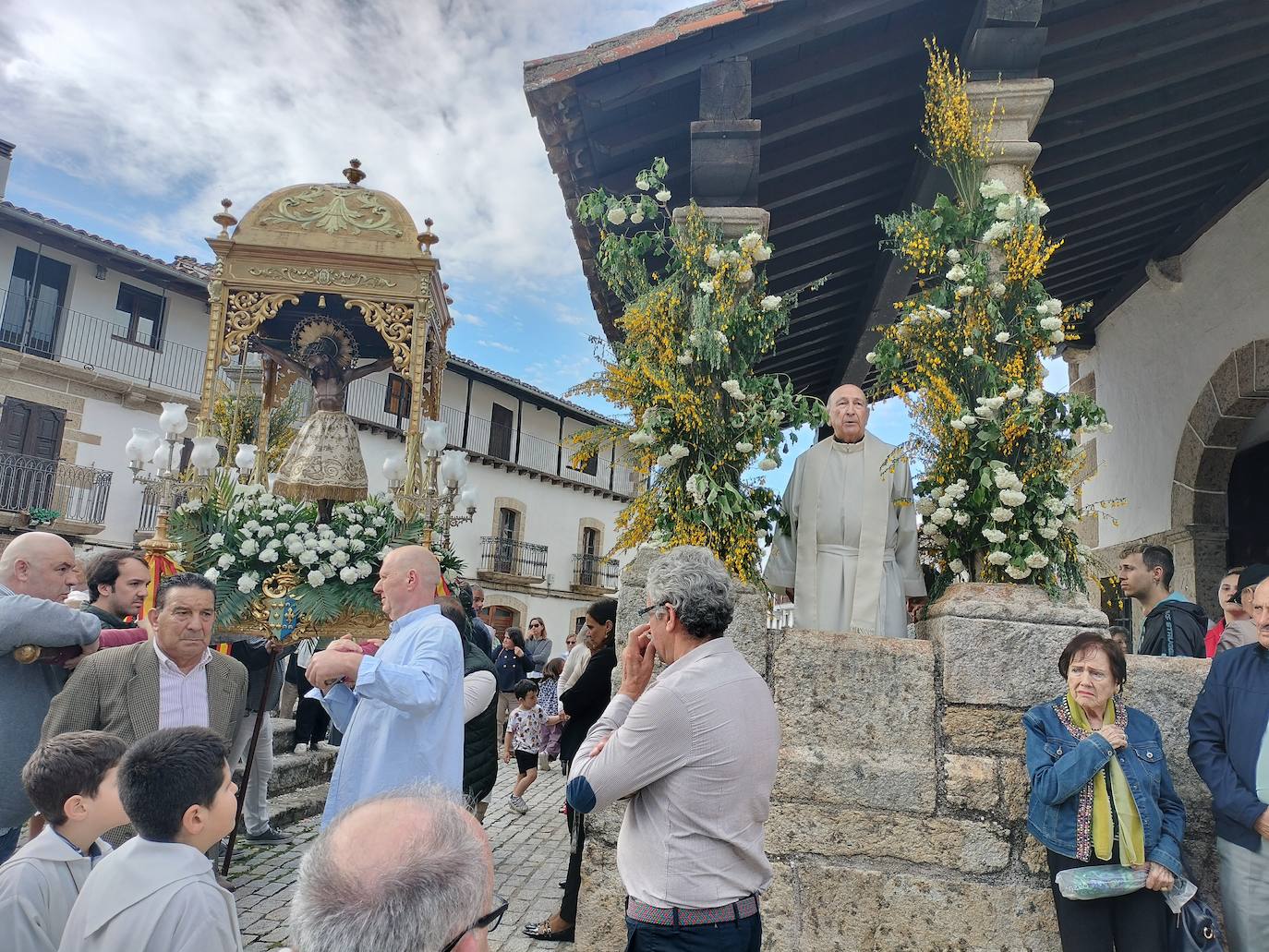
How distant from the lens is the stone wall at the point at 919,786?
11.9 ft

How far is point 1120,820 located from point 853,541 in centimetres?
163

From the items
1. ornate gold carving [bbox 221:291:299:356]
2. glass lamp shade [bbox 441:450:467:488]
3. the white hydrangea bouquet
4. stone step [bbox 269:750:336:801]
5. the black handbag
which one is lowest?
stone step [bbox 269:750:336:801]

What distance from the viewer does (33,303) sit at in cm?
1666

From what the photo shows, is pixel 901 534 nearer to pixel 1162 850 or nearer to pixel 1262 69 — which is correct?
pixel 1162 850

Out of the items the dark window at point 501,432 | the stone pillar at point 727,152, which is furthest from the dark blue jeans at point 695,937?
the dark window at point 501,432

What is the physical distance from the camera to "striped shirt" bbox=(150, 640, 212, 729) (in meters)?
3.42

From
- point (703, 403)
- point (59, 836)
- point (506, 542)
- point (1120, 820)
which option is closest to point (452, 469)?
point (703, 403)

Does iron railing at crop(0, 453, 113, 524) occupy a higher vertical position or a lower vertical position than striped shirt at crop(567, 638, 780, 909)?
higher

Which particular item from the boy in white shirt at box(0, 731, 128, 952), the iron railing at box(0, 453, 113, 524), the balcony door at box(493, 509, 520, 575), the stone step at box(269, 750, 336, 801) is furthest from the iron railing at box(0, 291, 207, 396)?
the boy in white shirt at box(0, 731, 128, 952)

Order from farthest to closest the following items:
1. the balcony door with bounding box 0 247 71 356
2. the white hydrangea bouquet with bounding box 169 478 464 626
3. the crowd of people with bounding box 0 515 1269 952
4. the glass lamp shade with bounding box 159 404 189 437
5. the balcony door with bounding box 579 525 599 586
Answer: the balcony door with bounding box 579 525 599 586 → the balcony door with bounding box 0 247 71 356 → the glass lamp shade with bounding box 159 404 189 437 → the white hydrangea bouquet with bounding box 169 478 464 626 → the crowd of people with bounding box 0 515 1269 952

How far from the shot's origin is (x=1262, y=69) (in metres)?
6.36

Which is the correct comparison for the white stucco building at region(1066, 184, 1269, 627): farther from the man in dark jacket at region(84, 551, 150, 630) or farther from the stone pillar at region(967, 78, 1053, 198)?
the man in dark jacket at region(84, 551, 150, 630)

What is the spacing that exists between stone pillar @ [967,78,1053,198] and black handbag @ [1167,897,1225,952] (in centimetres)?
327

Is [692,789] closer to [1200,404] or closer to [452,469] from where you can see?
[452,469]
